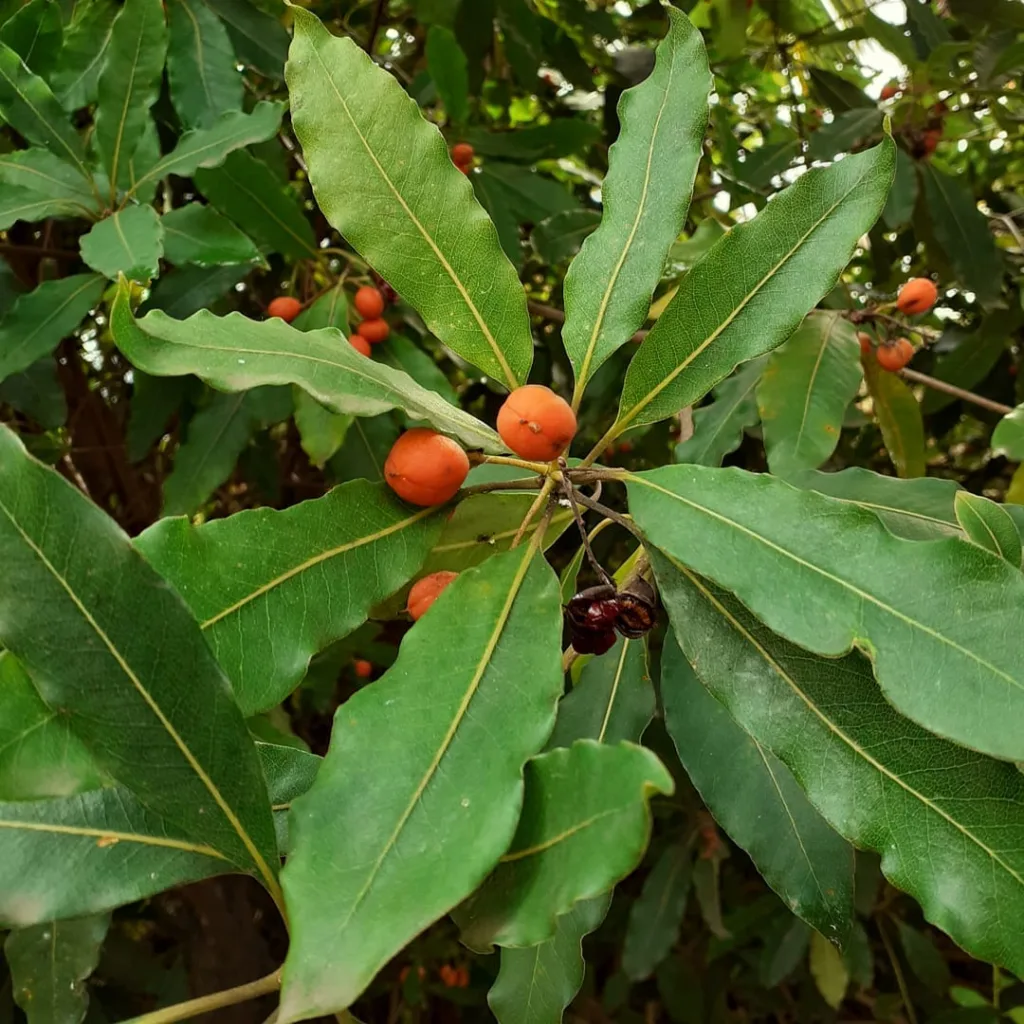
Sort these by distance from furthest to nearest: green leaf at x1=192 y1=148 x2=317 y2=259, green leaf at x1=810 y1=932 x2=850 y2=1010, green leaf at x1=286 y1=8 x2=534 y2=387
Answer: green leaf at x1=810 y1=932 x2=850 y2=1010
green leaf at x1=192 y1=148 x2=317 y2=259
green leaf at x1=286 y1=8 x2=534 y2=387

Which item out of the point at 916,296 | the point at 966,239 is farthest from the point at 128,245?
the point at 966,239

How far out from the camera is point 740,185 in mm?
1316

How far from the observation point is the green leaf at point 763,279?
561 millimetres

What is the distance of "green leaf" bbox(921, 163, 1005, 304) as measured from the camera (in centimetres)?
152

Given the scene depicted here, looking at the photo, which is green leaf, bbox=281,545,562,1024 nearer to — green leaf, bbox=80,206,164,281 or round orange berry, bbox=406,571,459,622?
round orange berry, bbox=406,571,459,622

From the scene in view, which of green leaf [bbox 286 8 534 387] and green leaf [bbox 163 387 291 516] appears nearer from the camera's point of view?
green leaf [bbox 286 8 534 387]

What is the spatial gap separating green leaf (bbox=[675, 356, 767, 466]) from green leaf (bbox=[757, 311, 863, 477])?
0.13 ft

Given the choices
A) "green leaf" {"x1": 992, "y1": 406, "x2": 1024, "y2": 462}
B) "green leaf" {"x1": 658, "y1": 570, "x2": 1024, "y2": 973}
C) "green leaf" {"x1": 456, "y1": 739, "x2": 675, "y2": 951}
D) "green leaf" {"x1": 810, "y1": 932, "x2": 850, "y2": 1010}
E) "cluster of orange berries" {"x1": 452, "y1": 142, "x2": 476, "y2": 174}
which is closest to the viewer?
"green leaf" {"x1": 456, "y1": 739, "x2": 675, "y2": 951}

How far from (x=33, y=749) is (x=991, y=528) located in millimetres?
570

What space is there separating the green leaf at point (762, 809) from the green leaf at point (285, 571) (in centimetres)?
25

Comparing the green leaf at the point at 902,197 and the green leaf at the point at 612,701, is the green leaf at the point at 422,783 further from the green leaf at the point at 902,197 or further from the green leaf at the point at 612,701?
the green leaf at the point at 902,197

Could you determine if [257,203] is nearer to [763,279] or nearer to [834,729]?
[763,279]

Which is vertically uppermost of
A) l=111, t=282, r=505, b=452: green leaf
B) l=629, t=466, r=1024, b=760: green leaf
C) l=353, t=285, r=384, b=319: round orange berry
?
l=111, t=282, r=505, b=452: green leaf

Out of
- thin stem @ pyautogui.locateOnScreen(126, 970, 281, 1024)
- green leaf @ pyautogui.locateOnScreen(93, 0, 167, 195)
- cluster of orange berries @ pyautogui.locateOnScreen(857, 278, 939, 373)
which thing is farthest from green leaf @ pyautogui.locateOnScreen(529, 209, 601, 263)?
thin stem @ pyautogui.locateOnScreen(126, 970, 281, 1024)
